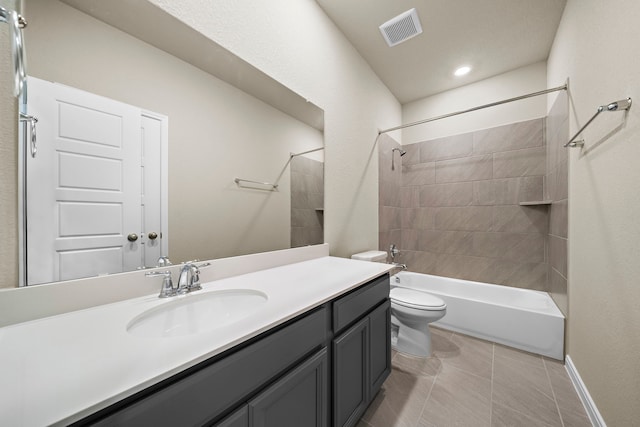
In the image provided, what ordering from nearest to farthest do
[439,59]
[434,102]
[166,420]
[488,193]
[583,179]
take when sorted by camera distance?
[166,420], [583,179], [439,59], [488,193], [434,102]

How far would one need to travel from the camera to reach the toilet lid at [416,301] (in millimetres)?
1808

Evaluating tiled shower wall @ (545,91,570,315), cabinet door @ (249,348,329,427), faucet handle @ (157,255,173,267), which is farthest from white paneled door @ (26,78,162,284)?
tiled shower wall @ (545,91,570,315)

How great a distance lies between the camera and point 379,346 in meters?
1.36

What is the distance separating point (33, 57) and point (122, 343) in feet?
2.99

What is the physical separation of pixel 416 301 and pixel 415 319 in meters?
0.14

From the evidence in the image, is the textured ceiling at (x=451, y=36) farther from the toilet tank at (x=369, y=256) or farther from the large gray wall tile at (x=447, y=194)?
the toilet tank at (x=369, y=256)

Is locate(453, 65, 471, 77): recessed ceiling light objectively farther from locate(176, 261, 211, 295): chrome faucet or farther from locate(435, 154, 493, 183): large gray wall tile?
locate(176, 261, 211, 295): chrome faucet

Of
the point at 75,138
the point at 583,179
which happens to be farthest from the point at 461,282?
the point at 75,138

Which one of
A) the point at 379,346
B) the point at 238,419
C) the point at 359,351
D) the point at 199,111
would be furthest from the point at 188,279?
the point at 379,346

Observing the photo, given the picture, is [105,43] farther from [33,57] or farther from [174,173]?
[174,173]

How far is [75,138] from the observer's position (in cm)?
77

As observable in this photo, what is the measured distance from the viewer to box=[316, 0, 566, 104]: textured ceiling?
71.1 inches

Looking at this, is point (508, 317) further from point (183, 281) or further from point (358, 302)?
point (183, 281)

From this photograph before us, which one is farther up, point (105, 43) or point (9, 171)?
point (105, 43)
